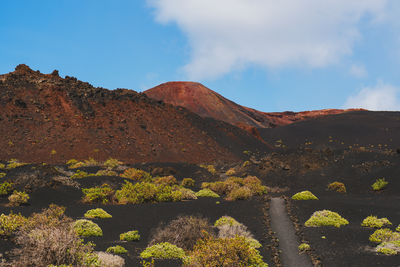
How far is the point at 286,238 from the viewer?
40.0 ft

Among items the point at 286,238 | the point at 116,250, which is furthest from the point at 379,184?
the point at 116,250

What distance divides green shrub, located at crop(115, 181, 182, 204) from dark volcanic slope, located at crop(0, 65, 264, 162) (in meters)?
28.6

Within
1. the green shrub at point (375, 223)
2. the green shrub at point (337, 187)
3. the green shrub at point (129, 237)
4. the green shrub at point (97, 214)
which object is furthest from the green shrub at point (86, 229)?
the green shrub at point (337, 187)

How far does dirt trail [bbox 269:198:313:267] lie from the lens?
32.5 feet

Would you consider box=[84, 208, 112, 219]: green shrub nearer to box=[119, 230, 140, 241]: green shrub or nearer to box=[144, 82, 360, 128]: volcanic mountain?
box=[119, 230, 140, 241]: green shrub

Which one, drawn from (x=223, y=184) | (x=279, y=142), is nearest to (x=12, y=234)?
(x=223, y=184)

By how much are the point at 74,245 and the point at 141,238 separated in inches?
181

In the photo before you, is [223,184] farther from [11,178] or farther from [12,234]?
[12,234]

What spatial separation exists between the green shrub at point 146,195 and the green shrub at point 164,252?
26.9 ft

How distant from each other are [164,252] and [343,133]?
84.2 m

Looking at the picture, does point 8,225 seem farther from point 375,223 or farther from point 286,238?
point 375,223

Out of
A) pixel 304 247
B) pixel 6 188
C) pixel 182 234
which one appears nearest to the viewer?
pixel 182 234

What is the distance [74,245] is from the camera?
7438 mm

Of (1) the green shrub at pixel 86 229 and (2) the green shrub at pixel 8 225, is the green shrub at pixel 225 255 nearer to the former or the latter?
(1) the green shrub at pixel 86 229
